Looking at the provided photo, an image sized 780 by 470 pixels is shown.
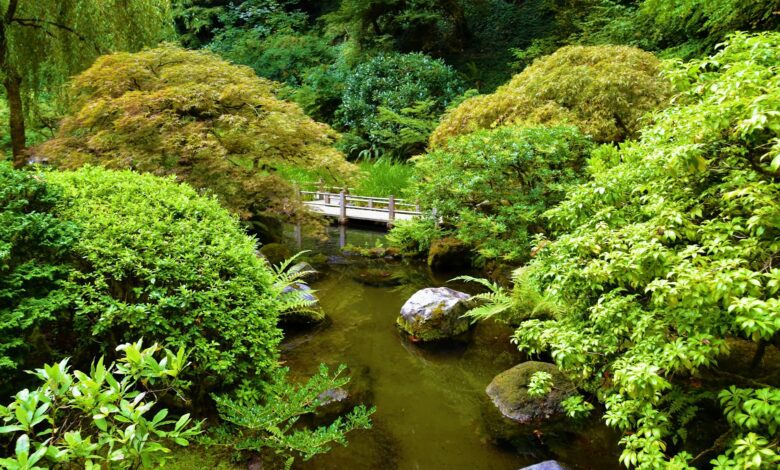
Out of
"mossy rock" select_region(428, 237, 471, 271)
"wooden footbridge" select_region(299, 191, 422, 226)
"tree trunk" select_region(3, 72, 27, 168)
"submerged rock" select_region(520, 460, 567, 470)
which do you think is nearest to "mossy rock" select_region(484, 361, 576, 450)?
"submerged rock" select_region(520, 460, 567, 470)

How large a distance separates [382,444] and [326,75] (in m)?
19.5

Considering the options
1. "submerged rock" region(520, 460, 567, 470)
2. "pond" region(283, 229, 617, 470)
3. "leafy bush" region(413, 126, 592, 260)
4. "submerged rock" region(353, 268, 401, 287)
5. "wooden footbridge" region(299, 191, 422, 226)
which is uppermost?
"leafy bush" region(413, 126, 592, 260)

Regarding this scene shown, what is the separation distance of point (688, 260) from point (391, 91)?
55.1ft

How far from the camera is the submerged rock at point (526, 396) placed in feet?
15.7

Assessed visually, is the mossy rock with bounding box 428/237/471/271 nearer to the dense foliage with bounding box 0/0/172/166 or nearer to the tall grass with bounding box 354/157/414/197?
the tall grass with bounding box 354/157/414/197

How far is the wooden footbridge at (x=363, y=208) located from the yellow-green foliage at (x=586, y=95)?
4367 millimetres

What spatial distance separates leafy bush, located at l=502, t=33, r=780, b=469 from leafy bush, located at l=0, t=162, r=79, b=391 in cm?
340

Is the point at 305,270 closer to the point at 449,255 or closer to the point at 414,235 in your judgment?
the point at 414,235

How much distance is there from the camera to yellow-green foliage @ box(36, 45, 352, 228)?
6809mm

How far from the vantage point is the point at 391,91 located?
18.2 metres

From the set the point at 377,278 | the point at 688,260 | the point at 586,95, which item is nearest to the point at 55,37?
the point at 377,278

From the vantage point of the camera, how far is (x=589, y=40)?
14.9 metres

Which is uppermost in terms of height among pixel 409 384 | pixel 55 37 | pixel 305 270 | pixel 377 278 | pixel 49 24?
pixel 49 24

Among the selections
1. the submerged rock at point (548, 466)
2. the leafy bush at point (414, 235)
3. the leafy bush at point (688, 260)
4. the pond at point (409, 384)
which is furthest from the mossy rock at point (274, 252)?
the leafy bush at point (688, 260)
